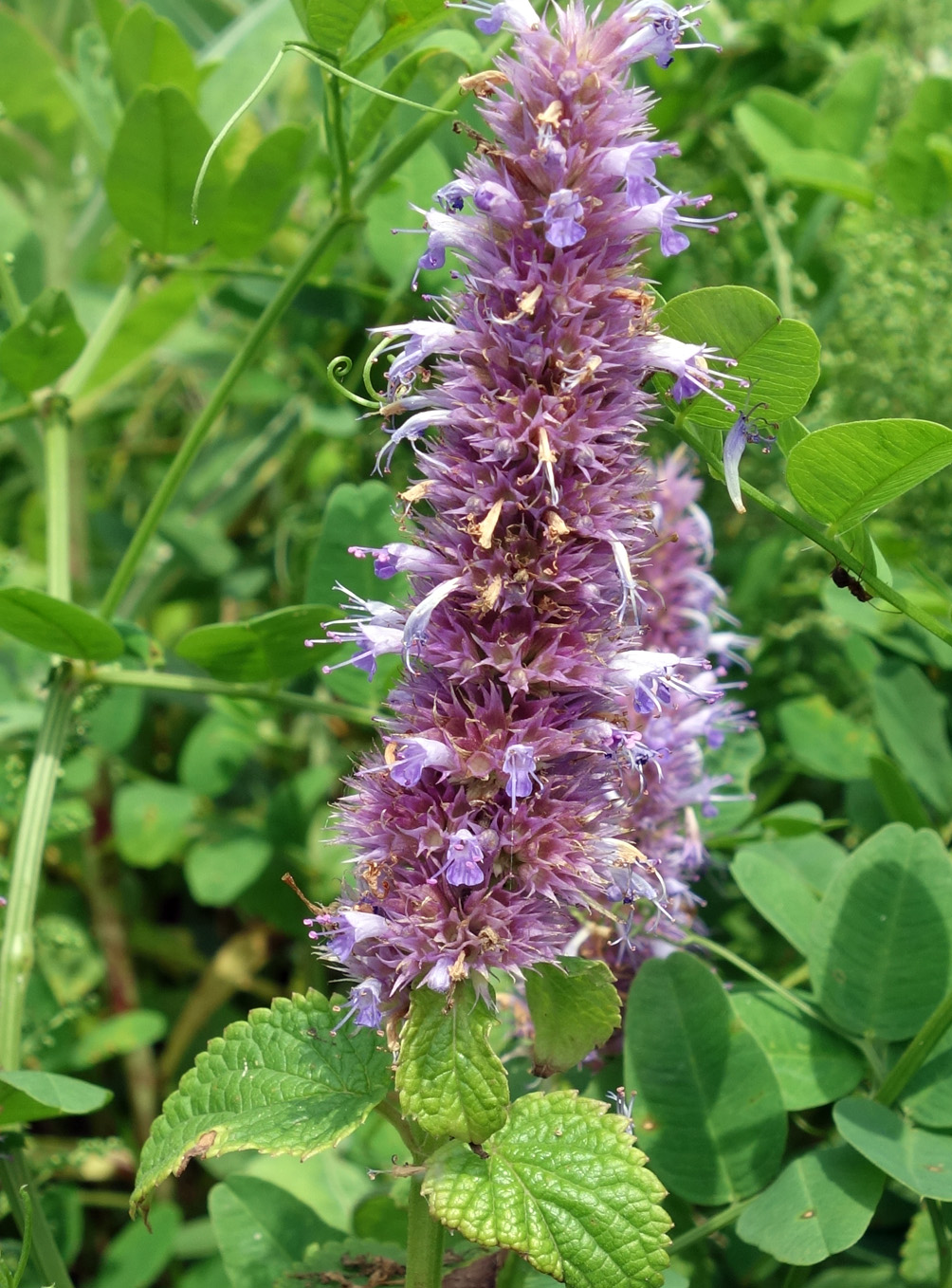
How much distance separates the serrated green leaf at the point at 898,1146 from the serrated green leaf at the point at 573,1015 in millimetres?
278

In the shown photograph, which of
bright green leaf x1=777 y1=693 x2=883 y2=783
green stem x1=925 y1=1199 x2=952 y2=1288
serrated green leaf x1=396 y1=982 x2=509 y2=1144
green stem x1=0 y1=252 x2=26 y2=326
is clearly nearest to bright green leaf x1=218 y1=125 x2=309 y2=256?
green stem x1=0 y1=252 x2=26 y2=326

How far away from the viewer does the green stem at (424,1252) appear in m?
0.91

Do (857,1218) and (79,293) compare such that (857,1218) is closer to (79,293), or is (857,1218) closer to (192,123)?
(192,123)

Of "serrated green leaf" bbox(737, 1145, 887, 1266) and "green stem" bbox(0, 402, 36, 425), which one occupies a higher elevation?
"green stem" bbox(0, 402, 36, 425)

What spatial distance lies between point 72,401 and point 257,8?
0.85 meters

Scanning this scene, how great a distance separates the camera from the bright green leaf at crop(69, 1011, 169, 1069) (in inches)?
65.6

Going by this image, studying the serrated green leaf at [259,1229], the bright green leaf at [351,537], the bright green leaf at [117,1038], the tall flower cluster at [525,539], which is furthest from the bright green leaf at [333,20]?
the bright green leaf at [117,1038]

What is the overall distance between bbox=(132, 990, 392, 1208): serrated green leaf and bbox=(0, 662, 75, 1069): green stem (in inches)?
10.9

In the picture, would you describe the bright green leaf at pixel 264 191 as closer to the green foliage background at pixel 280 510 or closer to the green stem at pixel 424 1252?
the green foliage background at pixel 280 510

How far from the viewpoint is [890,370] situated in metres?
1.72

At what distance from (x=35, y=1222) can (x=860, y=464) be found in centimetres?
100

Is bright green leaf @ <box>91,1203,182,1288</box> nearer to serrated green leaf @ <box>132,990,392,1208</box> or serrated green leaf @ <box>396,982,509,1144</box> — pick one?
serrated green leaf @ <box>132,990,392,1208</box>

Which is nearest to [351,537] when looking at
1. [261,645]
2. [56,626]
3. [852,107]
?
[261,645]

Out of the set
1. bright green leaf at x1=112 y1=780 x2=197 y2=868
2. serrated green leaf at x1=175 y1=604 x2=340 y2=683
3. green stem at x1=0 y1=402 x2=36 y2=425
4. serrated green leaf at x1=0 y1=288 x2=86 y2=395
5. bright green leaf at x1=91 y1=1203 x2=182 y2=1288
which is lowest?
bright green leaf at x1=91 y1=1203 x2=182 y2=1288
